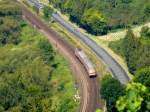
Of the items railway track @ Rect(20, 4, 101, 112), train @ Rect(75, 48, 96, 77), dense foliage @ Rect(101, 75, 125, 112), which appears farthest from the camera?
train @ Rect(75, 48, 96, 77)

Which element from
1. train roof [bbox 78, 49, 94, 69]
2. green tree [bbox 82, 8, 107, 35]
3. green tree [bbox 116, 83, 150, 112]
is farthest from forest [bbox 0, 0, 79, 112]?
green tree [bbox 116, 83, 150, 112]

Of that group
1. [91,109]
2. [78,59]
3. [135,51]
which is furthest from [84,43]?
[91,109]

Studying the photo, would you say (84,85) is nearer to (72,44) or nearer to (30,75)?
(30,75)

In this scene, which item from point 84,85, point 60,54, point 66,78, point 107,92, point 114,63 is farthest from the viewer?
point 60,54

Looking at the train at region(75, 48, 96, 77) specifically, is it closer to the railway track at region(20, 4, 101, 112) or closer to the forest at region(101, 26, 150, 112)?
the railway track at region(20, 4, 101, 112)

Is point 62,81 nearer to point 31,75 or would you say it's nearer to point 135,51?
point 31,75
